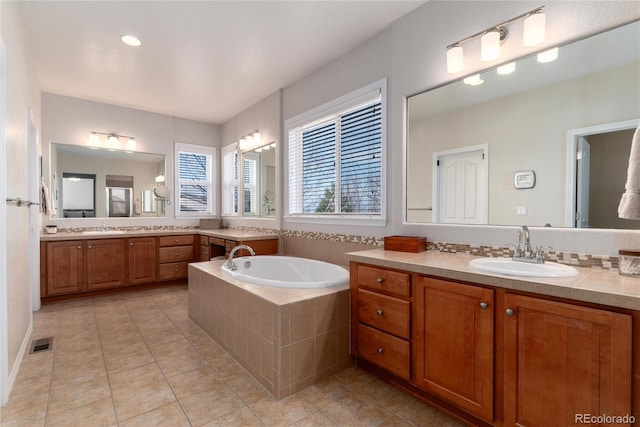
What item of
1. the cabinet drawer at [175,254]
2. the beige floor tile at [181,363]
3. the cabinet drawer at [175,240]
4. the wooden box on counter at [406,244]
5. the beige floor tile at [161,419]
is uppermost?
the wooden box on counter at [406,244]

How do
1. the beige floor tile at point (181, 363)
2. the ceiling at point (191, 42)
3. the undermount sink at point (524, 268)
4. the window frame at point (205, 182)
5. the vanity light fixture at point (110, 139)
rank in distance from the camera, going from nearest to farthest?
the undermount sink at point (524, 268), the beige floor tile at point (181, 363), the ceiling at point (191, 42), the vanity light fixture at point (110, 139), the window frame at point (205, 182)

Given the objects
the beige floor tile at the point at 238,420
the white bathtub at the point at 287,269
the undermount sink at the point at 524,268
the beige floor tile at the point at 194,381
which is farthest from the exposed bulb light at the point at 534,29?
the beige floor tile at the point at 194,381

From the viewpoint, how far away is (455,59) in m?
2.08

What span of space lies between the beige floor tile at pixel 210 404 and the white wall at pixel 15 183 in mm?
1051

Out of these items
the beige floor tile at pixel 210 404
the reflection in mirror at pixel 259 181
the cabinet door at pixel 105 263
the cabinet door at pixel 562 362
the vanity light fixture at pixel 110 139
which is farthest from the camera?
the vanity light fixture at pixel 110 139

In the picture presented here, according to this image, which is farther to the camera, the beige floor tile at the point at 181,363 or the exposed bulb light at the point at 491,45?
the beige floor tile at the point at 181,363

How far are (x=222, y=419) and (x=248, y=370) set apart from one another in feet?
1.61

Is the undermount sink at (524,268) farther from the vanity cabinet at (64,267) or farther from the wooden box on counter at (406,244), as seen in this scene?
the vanity cabinet at (64,267)

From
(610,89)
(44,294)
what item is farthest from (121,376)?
(610,89)

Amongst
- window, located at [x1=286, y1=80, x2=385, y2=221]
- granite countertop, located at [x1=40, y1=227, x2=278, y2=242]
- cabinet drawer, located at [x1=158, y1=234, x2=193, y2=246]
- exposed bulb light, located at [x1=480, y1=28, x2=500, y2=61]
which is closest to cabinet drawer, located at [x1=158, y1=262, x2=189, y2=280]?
cabinet drawer, located at [x1=158, y1=234, x2=193, y2=246]

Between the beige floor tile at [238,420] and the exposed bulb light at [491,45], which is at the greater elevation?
the exposed bulb light at [491,45]

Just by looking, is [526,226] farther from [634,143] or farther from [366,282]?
[366,282]

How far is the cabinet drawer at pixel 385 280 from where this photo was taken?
1.81 m

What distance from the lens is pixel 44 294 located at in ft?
12.0
